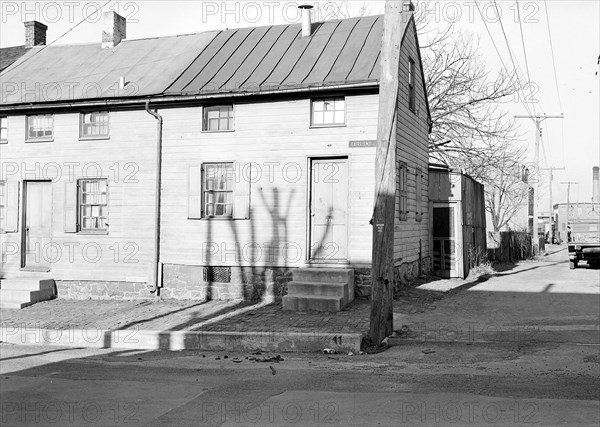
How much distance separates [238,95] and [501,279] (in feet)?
33.1

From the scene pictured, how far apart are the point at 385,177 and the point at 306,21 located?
27.0ft

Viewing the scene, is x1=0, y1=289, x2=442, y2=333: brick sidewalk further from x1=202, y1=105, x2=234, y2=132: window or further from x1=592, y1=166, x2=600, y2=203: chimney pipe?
x1=592, y1=166, x2=600, y2=203: chimney pipe

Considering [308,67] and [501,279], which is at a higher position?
[308,67]

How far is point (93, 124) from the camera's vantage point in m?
16.7

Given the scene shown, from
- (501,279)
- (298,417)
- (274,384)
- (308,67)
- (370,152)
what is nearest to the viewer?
(298,417)

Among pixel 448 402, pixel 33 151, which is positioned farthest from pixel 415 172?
pixel 448 402

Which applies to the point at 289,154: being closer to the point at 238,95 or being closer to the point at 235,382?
the point at 238,95

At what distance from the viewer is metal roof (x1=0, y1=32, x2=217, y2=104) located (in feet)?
54.7

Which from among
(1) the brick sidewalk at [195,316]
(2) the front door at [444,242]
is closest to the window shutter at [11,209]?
(1) the brick sidewalk at [195,316]

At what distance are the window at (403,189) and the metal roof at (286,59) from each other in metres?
2.83

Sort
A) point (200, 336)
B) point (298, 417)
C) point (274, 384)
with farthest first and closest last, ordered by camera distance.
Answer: point (200, 336) < point (274, 384) < point (298, 417)

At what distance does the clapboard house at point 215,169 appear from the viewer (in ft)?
48.2

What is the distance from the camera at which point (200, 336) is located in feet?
37.2

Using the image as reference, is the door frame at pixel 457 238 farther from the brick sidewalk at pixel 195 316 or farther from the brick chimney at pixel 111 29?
the brick chimney at pixel 111 29
